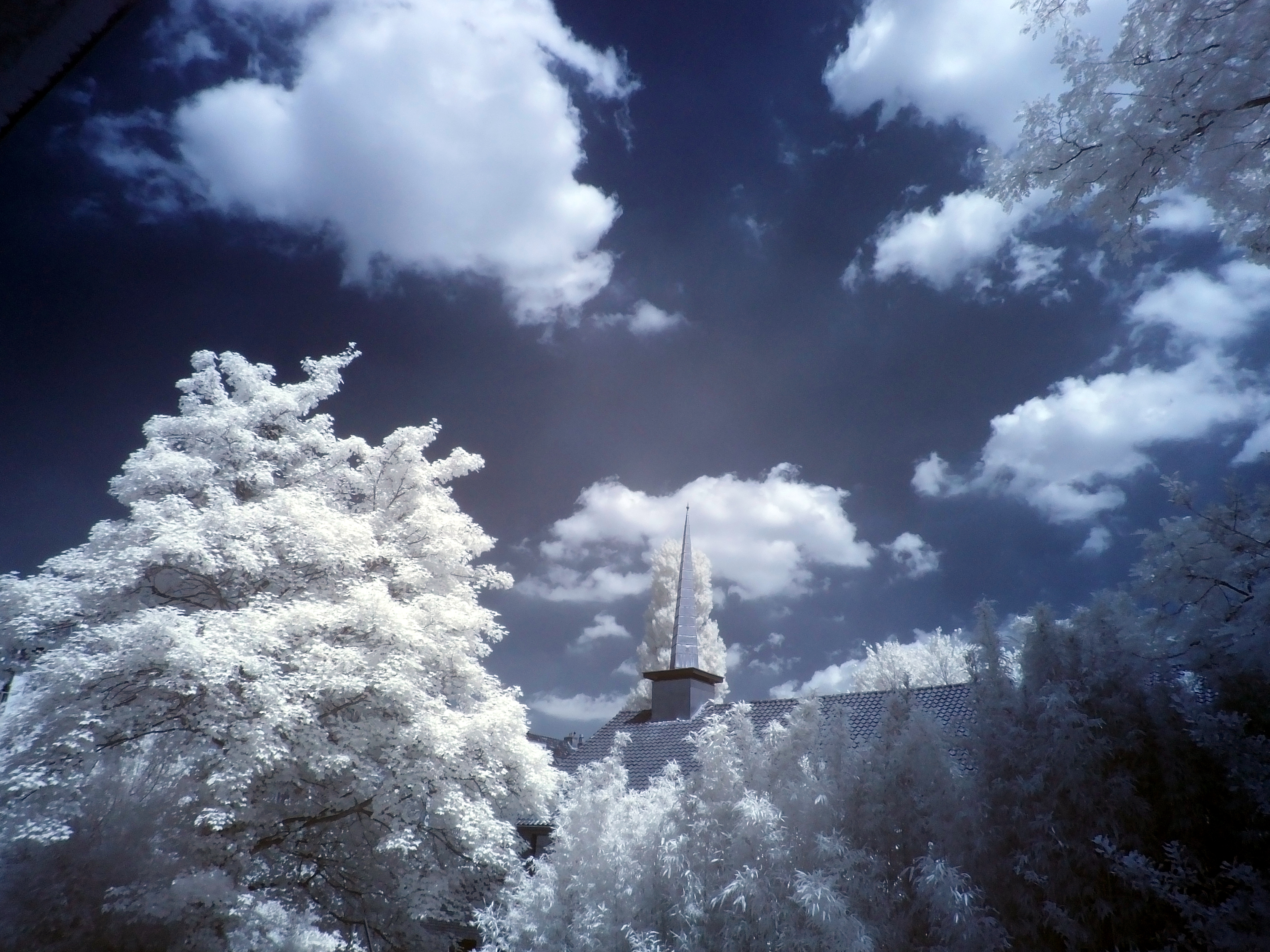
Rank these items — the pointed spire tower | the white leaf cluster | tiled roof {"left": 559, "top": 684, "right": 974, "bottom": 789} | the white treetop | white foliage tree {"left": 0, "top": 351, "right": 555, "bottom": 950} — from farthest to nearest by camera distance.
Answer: the pointed spire tower → tiled roof {"left": 559, "top": 684, "right": 974, "bottom": 789} → white foliage tree {"left": 0, "top": 351, "right": 555, "bottom": 950} → the white leaf cluster → the white treetop

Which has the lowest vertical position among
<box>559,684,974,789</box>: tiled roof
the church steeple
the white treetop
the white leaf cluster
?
the white leaf cluster

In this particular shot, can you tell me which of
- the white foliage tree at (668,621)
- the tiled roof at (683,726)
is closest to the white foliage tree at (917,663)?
the white foliage tree at (668,621)

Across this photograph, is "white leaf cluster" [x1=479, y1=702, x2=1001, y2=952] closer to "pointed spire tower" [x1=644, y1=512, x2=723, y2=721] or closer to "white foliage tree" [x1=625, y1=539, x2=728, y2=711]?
"pointed spire tower" [x1=644, y1=512, x2=723, y2=721]

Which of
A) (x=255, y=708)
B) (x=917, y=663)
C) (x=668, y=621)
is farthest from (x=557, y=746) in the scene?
(x=255, y=708)

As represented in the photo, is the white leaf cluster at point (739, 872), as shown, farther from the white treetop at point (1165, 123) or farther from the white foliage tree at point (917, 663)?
the white foliage tree at point (917, 663)

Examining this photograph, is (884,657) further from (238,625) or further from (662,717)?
(238,625)

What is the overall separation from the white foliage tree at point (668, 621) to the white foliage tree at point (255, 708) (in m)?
21.0

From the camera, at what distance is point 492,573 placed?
A: 12430mm

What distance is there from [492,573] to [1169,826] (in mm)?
10028

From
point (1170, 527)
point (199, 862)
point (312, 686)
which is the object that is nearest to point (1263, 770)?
point (1170, 527)

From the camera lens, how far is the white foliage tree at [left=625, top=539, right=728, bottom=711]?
32.7 m

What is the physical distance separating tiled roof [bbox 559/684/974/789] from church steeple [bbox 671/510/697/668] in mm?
2022

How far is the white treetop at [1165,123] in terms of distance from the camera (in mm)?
4547

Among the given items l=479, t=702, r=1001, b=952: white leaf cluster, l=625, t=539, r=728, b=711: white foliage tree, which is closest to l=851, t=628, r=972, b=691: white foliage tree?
l=625, t=539, r=728, b=711: white foliage tree
